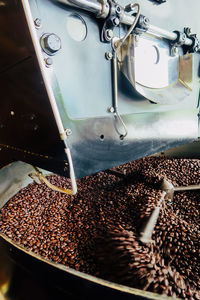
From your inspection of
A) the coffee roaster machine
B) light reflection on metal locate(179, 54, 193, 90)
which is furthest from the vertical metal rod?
light reflection on metal locate(179, 54, 193, 90)

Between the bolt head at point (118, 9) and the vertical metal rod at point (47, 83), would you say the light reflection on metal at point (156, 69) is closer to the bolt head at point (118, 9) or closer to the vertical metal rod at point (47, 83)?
the bolt head at point (118, 9)

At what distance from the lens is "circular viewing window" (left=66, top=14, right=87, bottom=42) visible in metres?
0.79

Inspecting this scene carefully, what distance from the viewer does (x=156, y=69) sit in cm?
118

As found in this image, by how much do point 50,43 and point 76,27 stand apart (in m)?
0.17

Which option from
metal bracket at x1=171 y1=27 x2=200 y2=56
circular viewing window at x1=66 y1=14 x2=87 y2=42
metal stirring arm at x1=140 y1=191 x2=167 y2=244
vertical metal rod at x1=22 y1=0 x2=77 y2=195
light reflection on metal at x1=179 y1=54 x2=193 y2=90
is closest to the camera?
vertical metal rod at x1=22 y1=0 x2=77 y2=195

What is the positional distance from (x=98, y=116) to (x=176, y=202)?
0.97m

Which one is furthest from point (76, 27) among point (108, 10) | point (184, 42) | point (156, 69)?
point (184, 42)

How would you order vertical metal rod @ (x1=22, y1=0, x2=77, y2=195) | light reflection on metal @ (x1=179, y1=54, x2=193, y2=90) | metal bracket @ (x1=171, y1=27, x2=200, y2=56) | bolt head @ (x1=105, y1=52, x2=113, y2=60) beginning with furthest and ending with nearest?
light reflection on metal @ (x1=179, y1=54, x2=193, y2=90) < metal bracket @ (x1=171, y1=27, x2=200, y2=56) < bolt head @ (x1=105, y1=52, x2=113, y2=60) < vertical metal rod @ (x1=22, y1=0, x2=77, y2=195)

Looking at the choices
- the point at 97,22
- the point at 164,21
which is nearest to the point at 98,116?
the point at 97,22

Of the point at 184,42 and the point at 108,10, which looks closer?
the point at 108,10

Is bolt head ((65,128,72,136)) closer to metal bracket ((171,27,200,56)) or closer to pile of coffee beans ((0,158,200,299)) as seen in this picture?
pile of coffee beans ((0,158,200,299))

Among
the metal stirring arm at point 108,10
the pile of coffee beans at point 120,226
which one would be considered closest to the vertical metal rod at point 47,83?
the metal stirring arm at point 108,10

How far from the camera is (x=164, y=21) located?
119cm

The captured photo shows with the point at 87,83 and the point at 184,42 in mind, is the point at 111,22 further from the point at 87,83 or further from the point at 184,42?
the point at 184,42
